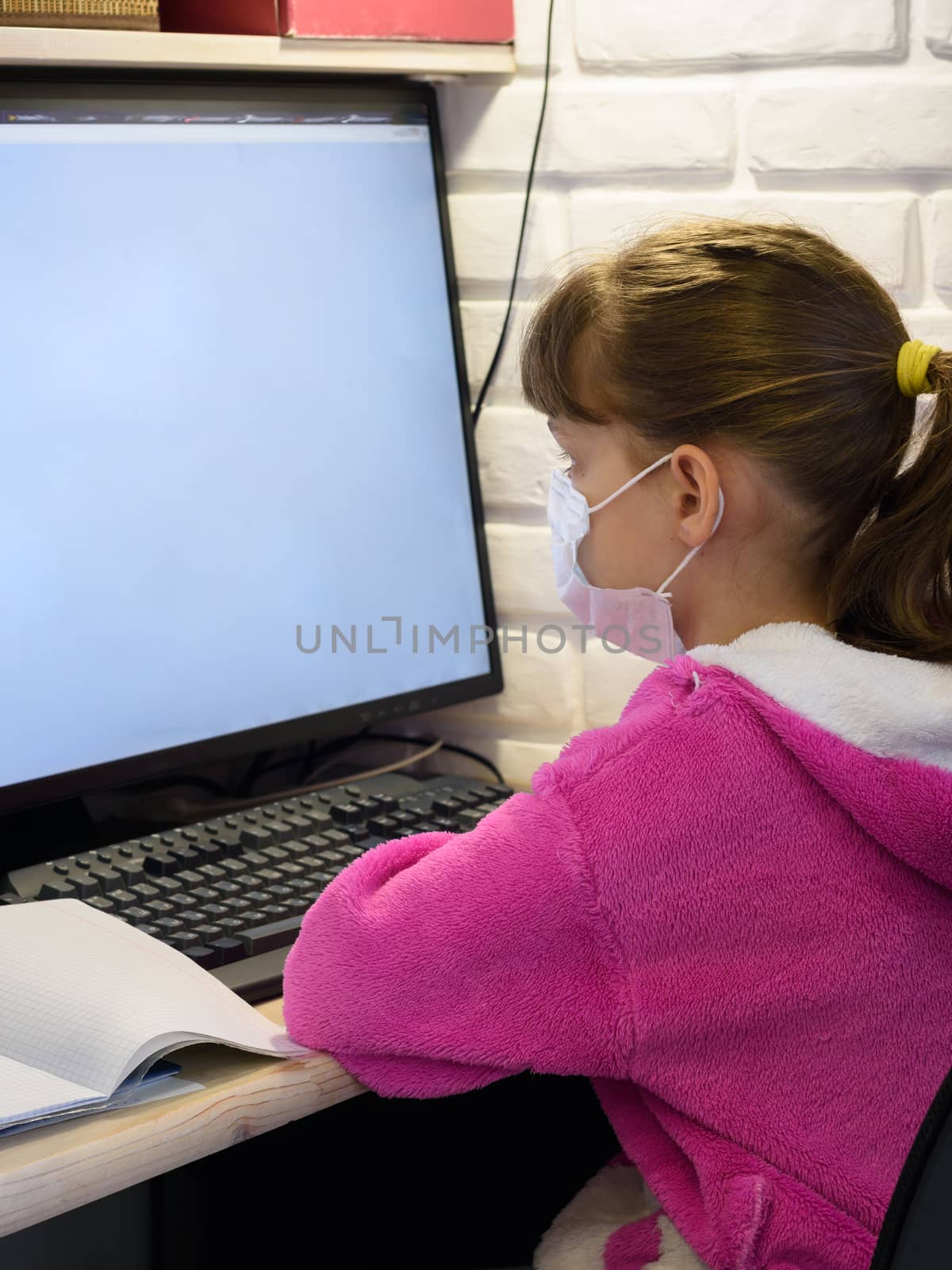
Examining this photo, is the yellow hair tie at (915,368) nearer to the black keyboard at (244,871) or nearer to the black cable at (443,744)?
the black keyboard at (244,871)

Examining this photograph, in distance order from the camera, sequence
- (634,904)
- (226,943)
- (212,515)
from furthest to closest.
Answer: (212,515) → (226,943) → (634,904)

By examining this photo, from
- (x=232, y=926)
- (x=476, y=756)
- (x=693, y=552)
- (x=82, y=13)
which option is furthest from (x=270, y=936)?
(x=82, y=13)

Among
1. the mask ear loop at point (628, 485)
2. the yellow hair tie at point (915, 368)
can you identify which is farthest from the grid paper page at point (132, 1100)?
the yellow hair tie at point (915, 368)

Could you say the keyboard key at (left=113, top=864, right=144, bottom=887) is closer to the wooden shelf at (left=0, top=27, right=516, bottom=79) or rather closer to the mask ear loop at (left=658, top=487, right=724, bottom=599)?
the mask ear loop at (left=658, top=487, right=724, bottom=599)

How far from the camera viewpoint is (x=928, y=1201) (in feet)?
1.62

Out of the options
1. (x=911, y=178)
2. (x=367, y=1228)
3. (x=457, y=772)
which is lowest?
(x=367, y=1228)

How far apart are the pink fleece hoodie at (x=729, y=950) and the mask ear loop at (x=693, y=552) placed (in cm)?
12

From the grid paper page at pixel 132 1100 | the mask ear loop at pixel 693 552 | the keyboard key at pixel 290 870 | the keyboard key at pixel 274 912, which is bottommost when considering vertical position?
the keyboard key at pixel 290 870

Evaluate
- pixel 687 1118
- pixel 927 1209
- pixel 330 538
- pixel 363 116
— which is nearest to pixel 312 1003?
pixel 687 1118

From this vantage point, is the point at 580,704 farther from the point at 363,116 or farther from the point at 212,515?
the point at 363,116

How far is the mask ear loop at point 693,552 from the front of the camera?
839 mm

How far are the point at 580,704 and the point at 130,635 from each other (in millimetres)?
424

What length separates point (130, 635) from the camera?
→ 1015 millimetres

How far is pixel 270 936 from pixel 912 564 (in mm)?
438
